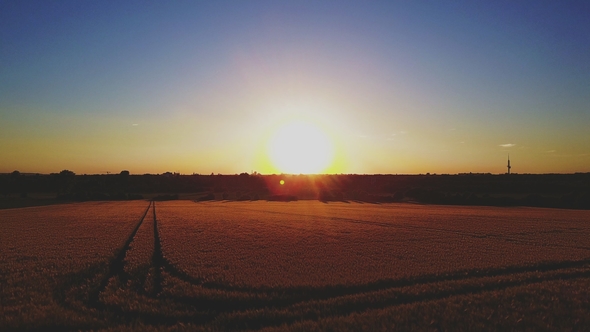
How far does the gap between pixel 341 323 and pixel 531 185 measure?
11660 cm

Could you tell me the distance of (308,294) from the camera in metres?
14.2

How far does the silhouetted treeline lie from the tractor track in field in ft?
225

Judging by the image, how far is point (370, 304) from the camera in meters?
13.2

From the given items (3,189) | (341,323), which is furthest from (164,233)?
(3,189)

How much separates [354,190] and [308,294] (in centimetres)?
10239

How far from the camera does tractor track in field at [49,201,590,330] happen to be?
12141 millimetres

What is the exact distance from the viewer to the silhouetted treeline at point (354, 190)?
277 ft

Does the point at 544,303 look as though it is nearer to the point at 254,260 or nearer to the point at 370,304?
the point at 370,304

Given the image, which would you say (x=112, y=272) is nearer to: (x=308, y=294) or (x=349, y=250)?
(x=308, y=294)

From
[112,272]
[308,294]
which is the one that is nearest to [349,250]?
[308,294]

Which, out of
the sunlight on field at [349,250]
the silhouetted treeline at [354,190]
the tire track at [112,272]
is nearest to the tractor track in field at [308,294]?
the tire track at [112,272]

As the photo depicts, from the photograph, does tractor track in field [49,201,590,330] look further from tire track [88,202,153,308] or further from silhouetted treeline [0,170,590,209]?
silhouetted treeline [0,170,590,209]

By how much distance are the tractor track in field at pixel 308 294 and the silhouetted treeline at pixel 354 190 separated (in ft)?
225

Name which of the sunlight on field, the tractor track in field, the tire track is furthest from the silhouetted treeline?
the tire track
